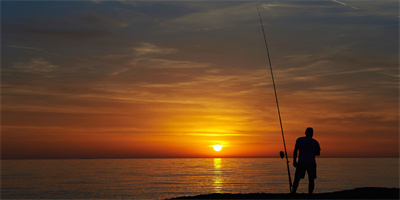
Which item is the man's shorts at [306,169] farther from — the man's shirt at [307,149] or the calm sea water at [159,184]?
the calm sea water at [159,184]

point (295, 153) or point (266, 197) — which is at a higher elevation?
point (295, 153)

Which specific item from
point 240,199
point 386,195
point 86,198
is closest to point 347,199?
point 386,195

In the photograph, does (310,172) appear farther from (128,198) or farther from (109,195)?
(109,195)

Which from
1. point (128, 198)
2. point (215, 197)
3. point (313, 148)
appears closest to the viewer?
point (313, 148)

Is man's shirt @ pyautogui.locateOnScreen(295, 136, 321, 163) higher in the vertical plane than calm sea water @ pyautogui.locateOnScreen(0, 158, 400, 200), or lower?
higher

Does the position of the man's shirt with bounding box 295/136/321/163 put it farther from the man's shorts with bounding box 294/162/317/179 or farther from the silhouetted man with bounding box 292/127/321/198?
the man's shorts with bounding box 294/162/317/179

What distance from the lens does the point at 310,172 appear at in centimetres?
971

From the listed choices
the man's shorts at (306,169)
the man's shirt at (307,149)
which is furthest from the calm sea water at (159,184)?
the man's shirt at (307,149)

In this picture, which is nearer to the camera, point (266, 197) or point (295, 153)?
point (295, 153)

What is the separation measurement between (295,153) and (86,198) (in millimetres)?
40170

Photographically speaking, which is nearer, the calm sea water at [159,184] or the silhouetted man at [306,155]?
Result: the silhouetted man at [306,155]

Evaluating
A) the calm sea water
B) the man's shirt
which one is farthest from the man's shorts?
the calm sea water

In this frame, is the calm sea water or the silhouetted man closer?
the silhouetted man

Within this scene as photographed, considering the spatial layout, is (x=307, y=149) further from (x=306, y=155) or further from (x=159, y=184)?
(x=159, y=184)
